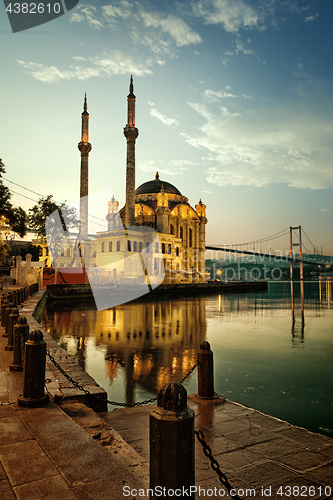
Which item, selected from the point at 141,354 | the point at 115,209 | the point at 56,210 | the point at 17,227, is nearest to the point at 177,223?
the point at 115,209

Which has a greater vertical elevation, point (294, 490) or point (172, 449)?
point (172, 449)

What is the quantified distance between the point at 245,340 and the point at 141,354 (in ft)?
17.8

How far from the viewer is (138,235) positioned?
5594cm

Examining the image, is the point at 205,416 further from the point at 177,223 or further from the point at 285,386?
the point at 177,223

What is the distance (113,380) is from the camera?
28.5ft

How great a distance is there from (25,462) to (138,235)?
53.2 meters

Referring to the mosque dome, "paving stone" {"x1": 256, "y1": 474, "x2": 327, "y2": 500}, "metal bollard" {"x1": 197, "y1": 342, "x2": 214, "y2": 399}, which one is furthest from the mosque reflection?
the mosque dome

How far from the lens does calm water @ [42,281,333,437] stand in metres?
7.52

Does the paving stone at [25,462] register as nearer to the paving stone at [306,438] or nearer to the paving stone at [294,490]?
the paving stone at [294,490]

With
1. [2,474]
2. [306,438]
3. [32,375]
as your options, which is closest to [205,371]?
[306,438]

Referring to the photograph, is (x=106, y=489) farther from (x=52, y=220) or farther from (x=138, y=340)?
(x=52, y=220)

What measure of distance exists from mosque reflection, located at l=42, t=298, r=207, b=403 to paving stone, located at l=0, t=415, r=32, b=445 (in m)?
3.52

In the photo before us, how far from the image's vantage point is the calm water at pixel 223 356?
24.7 ft

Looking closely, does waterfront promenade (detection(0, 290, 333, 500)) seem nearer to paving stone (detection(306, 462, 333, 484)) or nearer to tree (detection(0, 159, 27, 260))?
paving stone (detection(306, 462, 333, 484))
